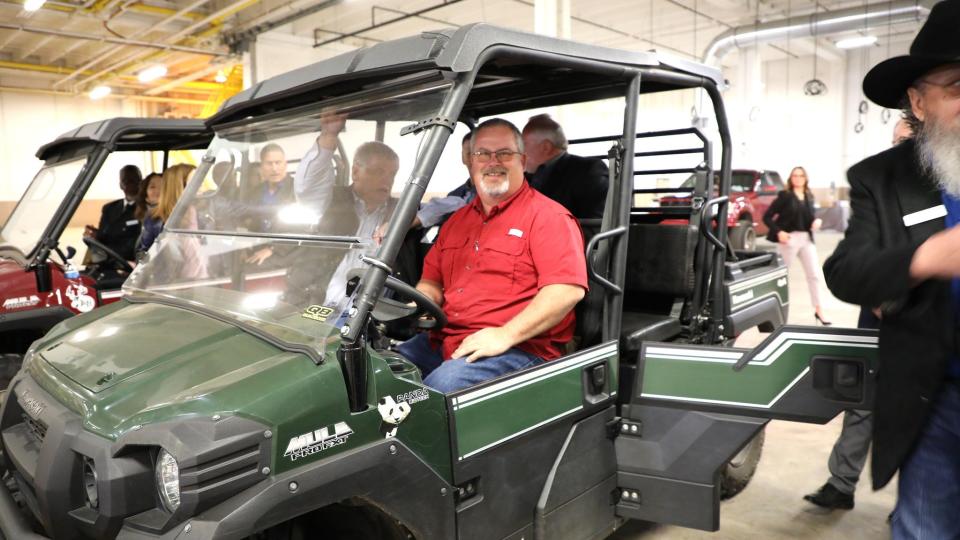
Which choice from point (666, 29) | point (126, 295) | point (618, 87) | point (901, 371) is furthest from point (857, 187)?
point (666, 29)

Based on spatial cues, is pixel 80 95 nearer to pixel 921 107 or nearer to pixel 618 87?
pixel 618 87

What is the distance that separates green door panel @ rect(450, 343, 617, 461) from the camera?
82.4 inches

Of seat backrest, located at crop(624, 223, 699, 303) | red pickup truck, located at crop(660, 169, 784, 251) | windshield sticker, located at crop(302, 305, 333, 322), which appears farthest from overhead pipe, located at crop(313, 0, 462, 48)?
windshield sticker, located at crop(302, 305, 333, 322)

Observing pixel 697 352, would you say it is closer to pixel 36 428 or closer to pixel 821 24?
pixel 36 428

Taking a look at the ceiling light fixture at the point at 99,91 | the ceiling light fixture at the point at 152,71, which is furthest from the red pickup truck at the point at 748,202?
the ceiling light fixture at the point at 99,91

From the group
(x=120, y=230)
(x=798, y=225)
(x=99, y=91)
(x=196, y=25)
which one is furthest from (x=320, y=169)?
(x=99, y=91)

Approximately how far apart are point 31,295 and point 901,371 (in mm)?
4481

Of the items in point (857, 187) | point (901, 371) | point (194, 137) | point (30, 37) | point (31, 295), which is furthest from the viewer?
point (30, 37)

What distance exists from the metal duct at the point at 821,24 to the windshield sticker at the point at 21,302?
11621mm

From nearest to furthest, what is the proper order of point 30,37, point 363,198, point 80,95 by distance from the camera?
point 363,198
point 30,37
point 80,95

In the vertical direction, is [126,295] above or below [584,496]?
above

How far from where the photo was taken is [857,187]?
174cm

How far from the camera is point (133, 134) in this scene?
4.54m

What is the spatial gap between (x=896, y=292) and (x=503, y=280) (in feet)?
4.63
